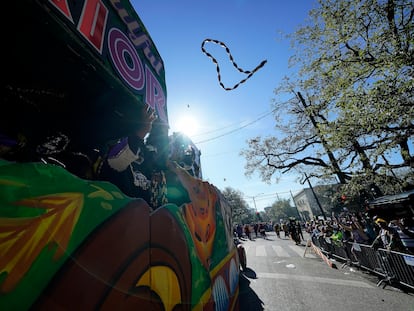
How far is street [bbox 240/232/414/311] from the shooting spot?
5293 millimetres

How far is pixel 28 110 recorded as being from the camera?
1934mm

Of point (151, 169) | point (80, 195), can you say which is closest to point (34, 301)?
point (80, 195)

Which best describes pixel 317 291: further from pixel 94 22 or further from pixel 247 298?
pixel 94 22

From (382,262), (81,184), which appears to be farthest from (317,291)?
(81,184)

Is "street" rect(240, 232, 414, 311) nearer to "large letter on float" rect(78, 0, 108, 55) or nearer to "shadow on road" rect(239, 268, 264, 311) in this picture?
"shadow on road" rect(239, 268, 264, 311)

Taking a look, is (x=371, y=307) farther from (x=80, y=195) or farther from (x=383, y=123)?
(x=80, y=195)

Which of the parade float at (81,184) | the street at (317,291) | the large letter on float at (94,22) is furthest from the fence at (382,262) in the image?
the large letter on float at (94,22)

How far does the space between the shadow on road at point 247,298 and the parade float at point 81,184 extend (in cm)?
364

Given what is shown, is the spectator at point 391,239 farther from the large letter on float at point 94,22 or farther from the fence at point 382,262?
the large letter on float at point 94,22

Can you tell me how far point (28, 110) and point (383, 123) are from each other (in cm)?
973

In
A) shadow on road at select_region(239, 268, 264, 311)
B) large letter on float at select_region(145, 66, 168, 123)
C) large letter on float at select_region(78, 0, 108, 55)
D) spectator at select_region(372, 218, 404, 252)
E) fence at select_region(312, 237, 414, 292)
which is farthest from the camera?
spectator at select_region(372, 218, 404, 252)

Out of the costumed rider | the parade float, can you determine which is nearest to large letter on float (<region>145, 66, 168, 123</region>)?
the parade float

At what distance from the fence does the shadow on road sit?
4.04 meters

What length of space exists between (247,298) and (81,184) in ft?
24.4
